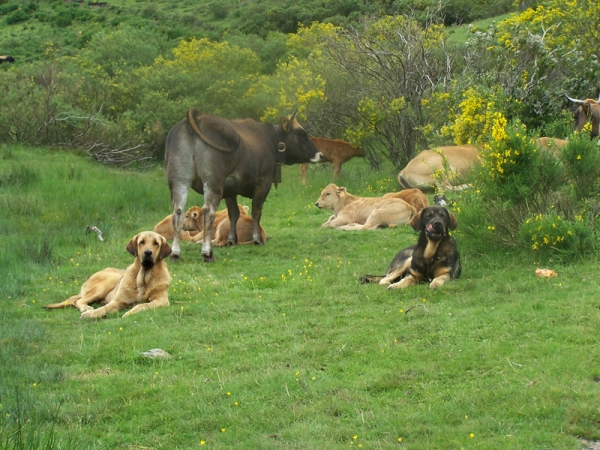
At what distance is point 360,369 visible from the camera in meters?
7.34

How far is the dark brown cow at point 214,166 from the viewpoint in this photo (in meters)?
13.7

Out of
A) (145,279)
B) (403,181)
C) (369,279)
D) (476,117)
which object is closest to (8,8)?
(403,181)

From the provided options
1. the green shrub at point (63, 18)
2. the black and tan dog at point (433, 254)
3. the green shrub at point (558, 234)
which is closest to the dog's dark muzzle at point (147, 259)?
the black and tan dog at point (433, 254)

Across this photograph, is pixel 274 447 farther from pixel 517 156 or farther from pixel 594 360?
pixel 517 156

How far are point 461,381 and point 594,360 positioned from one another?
42.5 inches

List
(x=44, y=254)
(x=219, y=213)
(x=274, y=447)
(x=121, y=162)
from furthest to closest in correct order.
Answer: (x=121, y=162) < (x=219, y=213) < (x=44, y=254) < (x=274, y=447)

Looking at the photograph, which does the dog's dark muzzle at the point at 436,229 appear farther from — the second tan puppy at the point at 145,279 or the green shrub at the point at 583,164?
the second tan puppy at the point at 145,279

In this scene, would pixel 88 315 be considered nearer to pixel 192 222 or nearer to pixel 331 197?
pixel 192 222

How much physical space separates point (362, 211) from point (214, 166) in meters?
3.82

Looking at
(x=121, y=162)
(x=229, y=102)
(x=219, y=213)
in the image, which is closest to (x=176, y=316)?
(x=219, y=213)

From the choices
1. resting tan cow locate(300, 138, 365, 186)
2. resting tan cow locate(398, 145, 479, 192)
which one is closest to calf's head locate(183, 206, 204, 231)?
resting tan cow locate(398, 145, 479, 192)

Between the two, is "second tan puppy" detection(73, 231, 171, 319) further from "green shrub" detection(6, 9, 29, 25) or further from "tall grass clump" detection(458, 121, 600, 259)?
"green shrub" detection(6, 9, 29, 25)

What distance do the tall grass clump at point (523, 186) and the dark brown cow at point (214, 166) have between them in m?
4.08

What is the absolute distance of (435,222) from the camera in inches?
402
